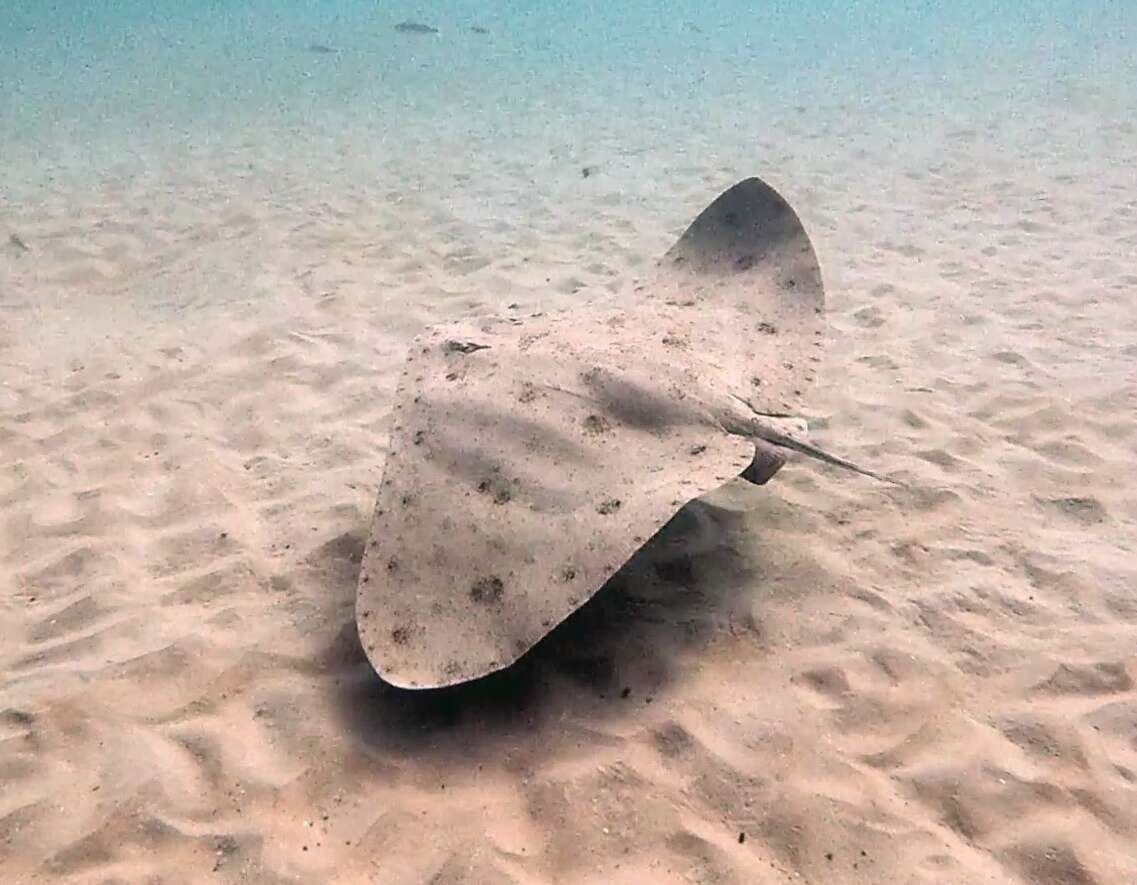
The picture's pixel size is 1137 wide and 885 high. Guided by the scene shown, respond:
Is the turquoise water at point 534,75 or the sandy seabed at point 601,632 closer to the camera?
the sandy seabed at point 601,632

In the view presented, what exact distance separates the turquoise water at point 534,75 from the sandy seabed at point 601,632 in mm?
8071

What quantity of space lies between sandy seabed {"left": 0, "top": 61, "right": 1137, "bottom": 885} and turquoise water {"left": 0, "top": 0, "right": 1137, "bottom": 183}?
26.5ft

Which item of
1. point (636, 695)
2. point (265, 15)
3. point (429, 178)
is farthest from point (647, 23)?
point (636, 695)

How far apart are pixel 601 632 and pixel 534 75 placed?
64.3 feet

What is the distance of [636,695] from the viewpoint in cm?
290

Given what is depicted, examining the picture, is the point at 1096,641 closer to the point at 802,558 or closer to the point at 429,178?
the point at 802,558

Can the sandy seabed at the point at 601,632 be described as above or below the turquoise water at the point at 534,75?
above

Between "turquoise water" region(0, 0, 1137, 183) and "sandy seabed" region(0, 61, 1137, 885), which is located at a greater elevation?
"sandy seabed" region(0, 61, 1137, 885)

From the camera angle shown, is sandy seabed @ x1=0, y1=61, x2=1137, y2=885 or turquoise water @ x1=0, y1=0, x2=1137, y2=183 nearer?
sandy seabed @ x1=0, y1=61, x2=1137, y2=885

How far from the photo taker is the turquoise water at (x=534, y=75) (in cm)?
1389

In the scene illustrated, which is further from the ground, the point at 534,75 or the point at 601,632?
the point at 601,632

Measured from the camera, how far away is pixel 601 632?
315cm

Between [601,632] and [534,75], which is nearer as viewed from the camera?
[601,632]

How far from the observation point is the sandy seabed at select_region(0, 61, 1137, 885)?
245 cm
